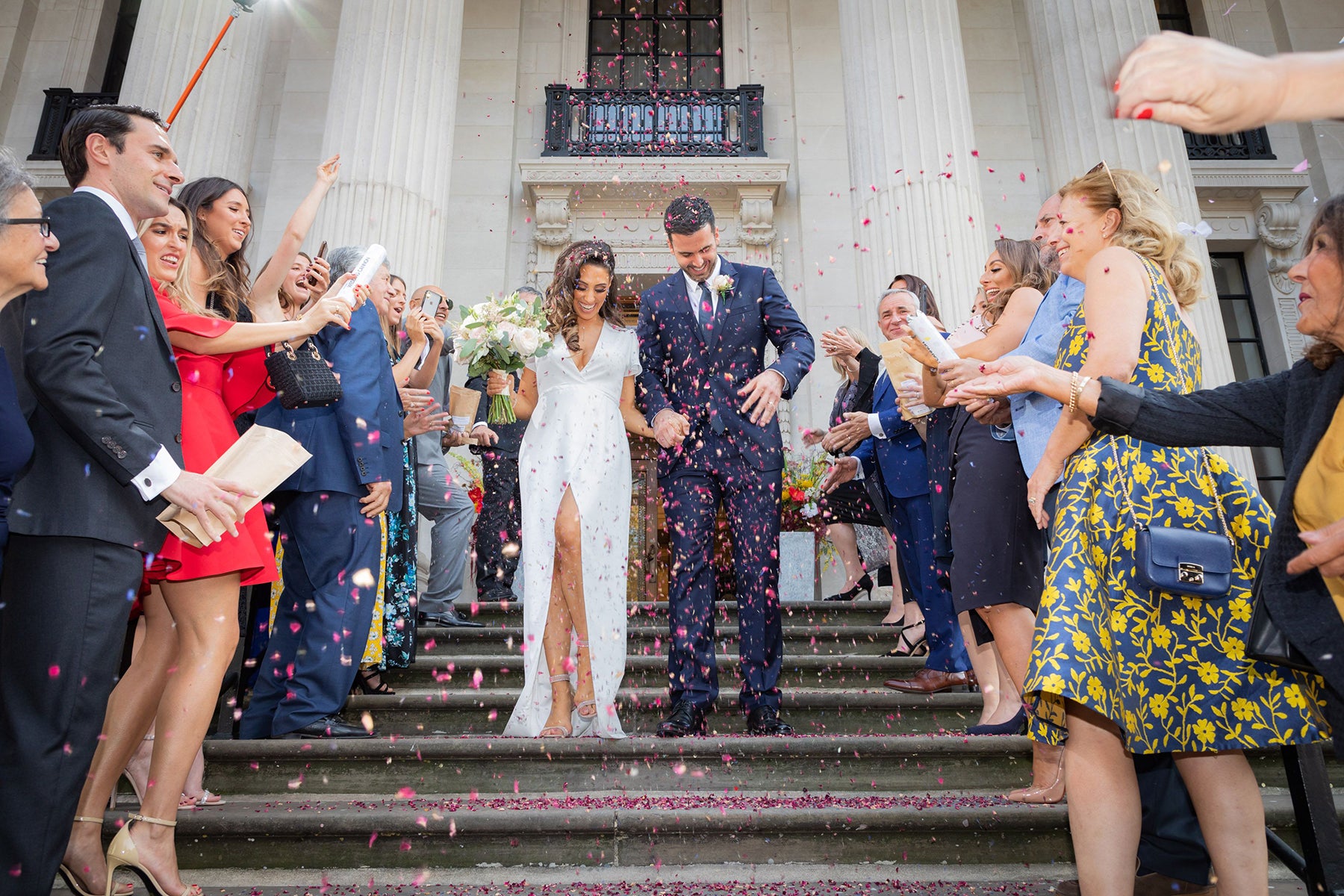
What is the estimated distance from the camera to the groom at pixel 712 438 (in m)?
3.59

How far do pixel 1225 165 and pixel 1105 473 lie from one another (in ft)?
37.8

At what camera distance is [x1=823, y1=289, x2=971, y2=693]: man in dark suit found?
424cm

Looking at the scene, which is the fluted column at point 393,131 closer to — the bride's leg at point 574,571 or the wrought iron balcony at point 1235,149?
the bride's leg at point 574,571

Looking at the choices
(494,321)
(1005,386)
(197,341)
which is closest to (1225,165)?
(494,321)

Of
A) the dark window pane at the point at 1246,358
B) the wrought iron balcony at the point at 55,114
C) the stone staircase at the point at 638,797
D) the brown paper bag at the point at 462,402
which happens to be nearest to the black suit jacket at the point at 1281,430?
the stone staircase at the point at 638,797

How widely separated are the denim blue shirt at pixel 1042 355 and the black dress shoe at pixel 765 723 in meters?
1.32

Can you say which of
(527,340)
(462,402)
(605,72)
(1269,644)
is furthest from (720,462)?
(605,72)

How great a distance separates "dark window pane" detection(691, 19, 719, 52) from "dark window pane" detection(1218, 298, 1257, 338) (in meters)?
7.26

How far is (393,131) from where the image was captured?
8.48 meters

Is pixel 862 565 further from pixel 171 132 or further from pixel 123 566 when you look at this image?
pixel 171 132

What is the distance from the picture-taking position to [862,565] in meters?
6.54

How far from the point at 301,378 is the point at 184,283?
0.60 m

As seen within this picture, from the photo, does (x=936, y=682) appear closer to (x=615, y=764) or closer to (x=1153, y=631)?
(x=615, y=764)

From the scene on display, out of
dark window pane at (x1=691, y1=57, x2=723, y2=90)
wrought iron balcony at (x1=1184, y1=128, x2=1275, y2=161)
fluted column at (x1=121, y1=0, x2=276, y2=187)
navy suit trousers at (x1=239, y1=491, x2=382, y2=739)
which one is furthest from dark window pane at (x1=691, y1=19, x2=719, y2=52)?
navy suit trousers at (x1=239, y1=491, x2=382, y2=739)
